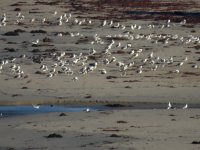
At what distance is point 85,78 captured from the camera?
25.1m

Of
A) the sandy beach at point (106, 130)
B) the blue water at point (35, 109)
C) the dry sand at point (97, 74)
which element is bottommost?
the blue water at point (35, 109)

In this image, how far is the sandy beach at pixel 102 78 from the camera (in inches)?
711

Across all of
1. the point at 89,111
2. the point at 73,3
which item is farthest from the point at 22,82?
the point at 73,3

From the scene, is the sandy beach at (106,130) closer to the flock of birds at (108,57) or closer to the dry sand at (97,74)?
the flock of birds at (108,57)

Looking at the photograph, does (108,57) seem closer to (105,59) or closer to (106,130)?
(105,59)

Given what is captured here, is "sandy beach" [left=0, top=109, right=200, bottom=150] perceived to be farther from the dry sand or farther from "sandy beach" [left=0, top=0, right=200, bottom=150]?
the dry sand

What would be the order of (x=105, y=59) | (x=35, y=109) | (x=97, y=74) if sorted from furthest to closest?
(x=105, y=59) < (x=97, y=74) < (x=35, y=109)

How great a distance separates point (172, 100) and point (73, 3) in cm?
3045

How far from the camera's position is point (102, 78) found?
25.1 meters

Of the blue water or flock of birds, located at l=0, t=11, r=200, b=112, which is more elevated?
flock of birds, located at l=0, t=11, r=200, b=112

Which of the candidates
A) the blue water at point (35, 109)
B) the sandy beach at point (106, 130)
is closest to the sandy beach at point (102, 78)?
the sandy beach at point (106, 130)

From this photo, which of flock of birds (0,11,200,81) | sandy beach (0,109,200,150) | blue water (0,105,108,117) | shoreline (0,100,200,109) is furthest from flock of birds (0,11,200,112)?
sandy beach (0,109,200,150)

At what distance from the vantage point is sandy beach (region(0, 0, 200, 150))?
18047mm

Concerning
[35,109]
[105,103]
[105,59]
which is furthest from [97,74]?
[35,109]
